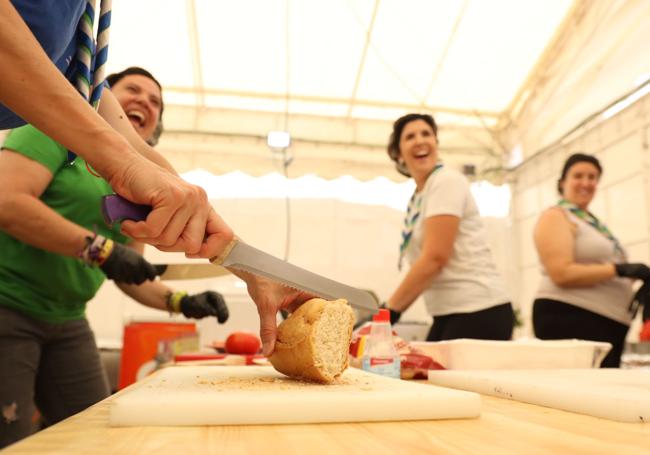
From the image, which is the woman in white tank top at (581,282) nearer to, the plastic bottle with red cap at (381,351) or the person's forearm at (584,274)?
the person's forearm at (584,274)

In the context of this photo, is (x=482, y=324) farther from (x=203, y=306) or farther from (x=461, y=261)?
(x=203, y=306)

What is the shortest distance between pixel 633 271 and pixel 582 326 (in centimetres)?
30

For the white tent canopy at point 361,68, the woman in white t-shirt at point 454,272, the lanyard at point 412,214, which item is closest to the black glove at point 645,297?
the woman in white t-shirt at point 454,272

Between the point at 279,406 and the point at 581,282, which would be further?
the point at 581,282

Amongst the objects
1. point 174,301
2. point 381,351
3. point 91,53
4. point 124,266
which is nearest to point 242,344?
point 174,301

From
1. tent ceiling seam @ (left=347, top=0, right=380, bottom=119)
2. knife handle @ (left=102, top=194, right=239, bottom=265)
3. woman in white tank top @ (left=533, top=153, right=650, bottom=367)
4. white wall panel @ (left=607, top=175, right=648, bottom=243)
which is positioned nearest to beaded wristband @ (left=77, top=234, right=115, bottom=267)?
knife handle @ (left=102, top=194, right=239, bottom=265)

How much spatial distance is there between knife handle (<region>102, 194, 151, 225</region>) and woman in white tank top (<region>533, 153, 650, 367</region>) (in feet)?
6.18

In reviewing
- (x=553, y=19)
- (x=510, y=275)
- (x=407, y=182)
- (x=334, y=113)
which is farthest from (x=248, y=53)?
(x=510, y=275)

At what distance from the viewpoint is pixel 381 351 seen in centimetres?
128

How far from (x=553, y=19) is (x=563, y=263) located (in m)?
3.19

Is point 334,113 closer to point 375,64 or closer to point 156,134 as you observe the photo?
point 375,64

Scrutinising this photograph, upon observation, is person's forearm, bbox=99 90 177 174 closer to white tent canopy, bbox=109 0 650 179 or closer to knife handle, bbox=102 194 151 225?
knife handle, bbox=102 194 151 225

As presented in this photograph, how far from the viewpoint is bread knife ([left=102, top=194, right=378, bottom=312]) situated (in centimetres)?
81

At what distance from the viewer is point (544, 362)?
1.36m
